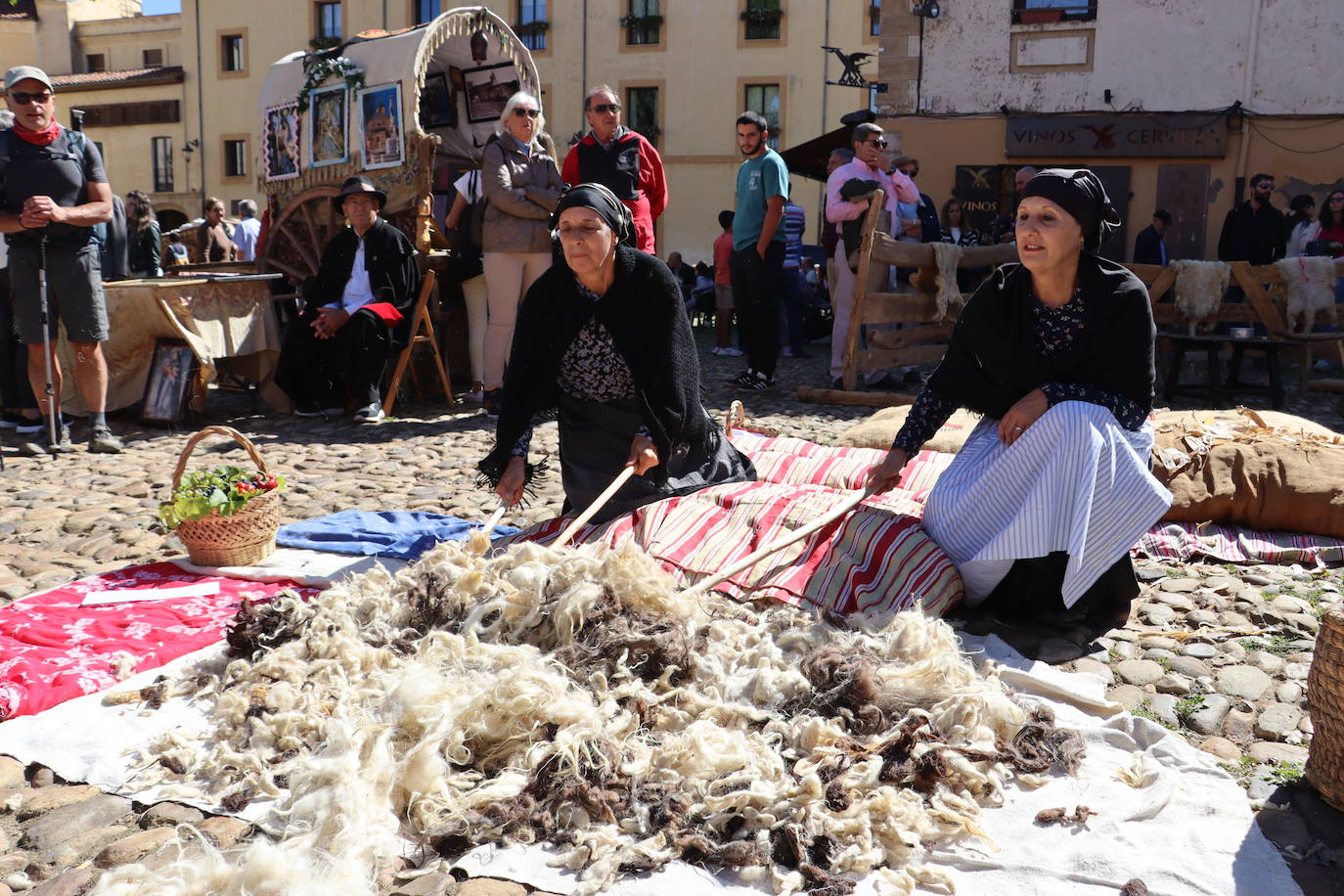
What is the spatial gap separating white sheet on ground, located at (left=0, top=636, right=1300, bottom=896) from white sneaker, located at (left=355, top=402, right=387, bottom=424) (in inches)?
183

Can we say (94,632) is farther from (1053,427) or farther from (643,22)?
(643,22)

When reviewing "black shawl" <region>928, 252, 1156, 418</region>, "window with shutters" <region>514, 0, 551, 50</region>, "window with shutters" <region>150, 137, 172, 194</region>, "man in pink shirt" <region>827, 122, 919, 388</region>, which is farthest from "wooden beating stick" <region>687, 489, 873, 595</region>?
"window with shutters" <region>150, 137, 172, 194</region>

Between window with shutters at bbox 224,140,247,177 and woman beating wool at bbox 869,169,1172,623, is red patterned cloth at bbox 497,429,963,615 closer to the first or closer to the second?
woman beating wool at bbox 869,169,1172,623

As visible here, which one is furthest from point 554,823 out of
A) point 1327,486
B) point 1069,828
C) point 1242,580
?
point 1327,486

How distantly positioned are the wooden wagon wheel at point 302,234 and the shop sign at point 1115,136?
32.9 ft

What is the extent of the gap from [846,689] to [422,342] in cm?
627

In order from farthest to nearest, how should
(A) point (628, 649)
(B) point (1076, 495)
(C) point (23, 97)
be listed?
(C) point (23, 97) → (B) point (1076, 495) → (A) point (628, 649)

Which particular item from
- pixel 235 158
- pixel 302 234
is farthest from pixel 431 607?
pixel 235 158

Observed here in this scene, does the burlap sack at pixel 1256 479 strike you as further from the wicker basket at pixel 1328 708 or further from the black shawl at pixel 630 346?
the wicker basket at pixel 1328 708

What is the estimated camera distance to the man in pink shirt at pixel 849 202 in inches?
346

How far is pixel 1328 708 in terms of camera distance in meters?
2.55

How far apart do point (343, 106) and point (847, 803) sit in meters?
7.99

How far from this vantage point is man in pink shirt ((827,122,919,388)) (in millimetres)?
8789

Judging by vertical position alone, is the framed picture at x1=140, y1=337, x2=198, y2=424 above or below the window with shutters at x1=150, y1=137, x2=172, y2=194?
below
